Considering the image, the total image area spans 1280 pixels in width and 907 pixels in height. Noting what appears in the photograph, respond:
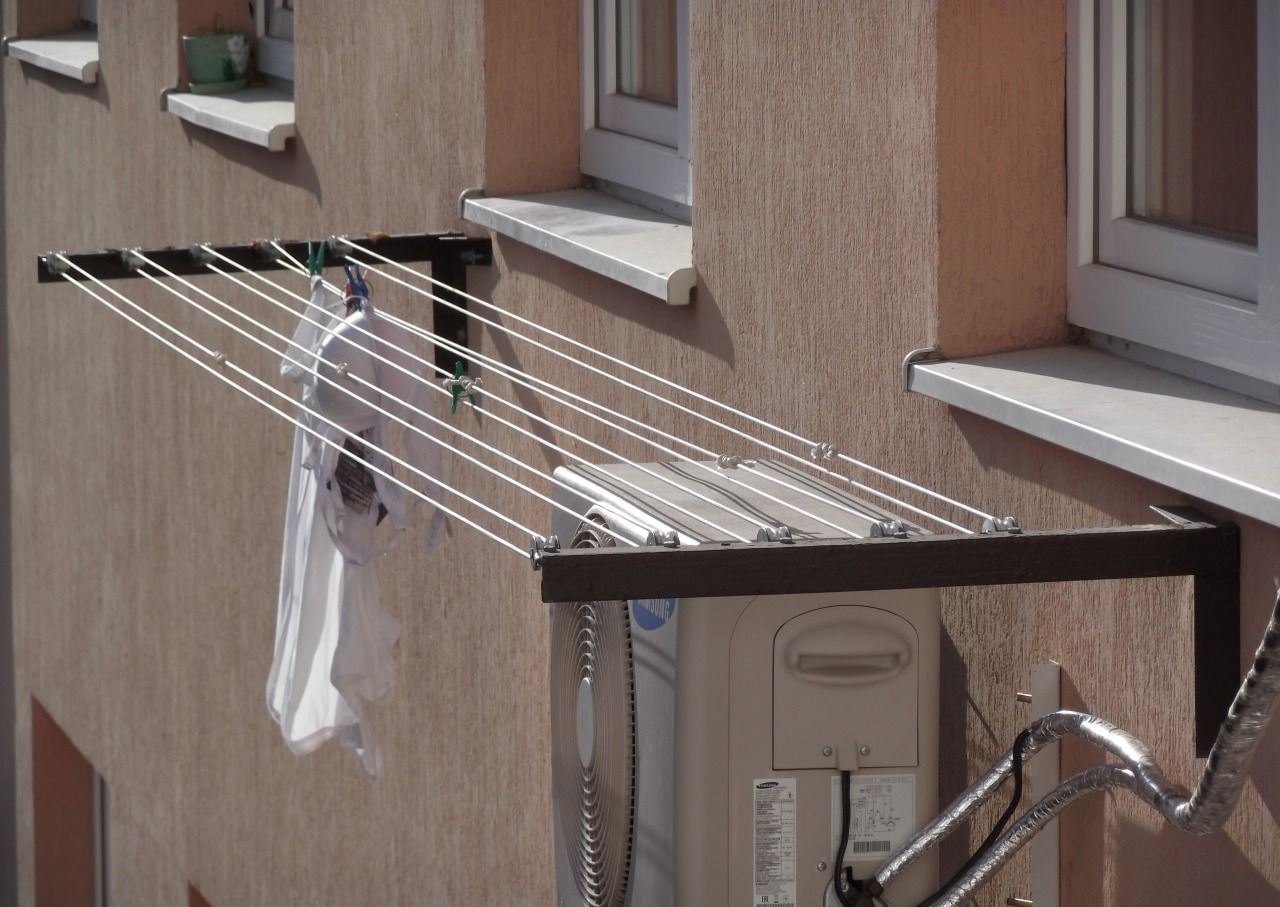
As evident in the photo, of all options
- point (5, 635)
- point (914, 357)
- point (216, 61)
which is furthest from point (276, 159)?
point (5, 635)

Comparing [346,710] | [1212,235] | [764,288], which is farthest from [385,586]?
[1212,235]

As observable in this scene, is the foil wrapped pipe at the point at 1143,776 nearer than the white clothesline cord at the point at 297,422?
Yes

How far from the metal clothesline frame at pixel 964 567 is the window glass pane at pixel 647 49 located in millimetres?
1886

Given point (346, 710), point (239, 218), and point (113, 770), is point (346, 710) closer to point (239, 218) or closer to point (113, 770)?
point (239, 218)

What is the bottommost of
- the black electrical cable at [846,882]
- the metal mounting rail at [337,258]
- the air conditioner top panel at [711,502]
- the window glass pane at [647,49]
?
the black electrical cable at [846,882]

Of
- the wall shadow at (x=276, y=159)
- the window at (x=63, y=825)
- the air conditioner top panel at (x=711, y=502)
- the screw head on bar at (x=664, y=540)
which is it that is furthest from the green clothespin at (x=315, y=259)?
the window at (x=63, y=825)

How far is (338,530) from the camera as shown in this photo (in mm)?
3359

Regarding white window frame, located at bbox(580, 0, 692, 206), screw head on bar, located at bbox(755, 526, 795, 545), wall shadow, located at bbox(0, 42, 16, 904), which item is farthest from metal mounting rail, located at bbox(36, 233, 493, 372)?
wall shadow, located at bbox(0, 42, 16, 904)

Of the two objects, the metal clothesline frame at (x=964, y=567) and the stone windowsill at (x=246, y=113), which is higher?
the stone windowsill at (x=246, y=113)

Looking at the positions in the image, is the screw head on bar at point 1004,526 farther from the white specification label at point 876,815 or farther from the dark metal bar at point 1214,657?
the white specification label at point 876,815

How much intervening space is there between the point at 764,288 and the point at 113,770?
581cm

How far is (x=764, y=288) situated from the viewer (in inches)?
112

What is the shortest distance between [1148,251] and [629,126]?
5.40ft

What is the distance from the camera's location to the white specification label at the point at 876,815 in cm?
222
